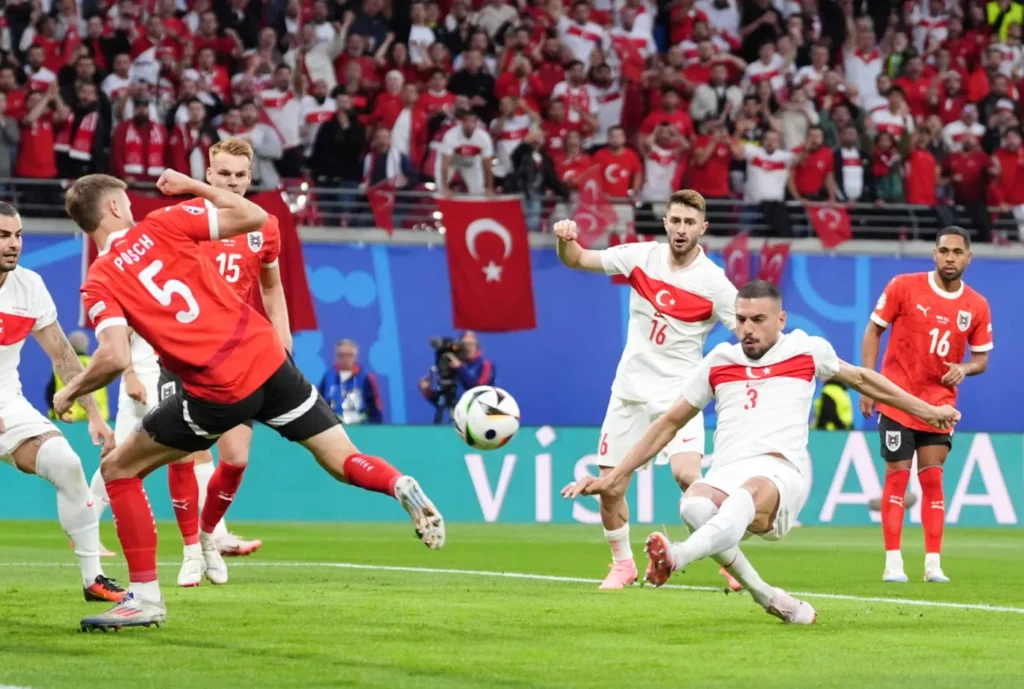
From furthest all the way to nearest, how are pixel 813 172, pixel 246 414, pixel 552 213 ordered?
1. pixel 813 172
2. pixel 552 213
3. pixel 246 414

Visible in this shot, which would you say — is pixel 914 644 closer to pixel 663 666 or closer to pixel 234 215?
pixel 663 666

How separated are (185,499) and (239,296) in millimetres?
1291

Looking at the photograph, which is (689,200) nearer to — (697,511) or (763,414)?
(763,414)

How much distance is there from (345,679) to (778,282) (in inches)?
683

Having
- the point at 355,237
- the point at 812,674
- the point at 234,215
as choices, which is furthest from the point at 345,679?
the point at 355,237

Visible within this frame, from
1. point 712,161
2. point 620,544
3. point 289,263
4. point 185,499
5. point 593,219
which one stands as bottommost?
point 620,544

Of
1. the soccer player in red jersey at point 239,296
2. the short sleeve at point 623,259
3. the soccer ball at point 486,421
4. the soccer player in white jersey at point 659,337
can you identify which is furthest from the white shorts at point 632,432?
the soccer player in red jersey at point 239,296

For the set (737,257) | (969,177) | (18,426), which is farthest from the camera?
(969,177)

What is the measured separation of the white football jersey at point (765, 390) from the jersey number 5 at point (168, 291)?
7.51 feet

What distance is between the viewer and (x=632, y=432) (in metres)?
10.6

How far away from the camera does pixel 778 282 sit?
75.4ft

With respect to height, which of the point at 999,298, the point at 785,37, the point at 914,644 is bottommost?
the point at 999,298

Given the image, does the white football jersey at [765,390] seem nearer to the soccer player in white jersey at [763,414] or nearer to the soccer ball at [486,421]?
the soccer player in white jersey at [763,414]

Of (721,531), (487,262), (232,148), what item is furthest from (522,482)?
(721,531)
